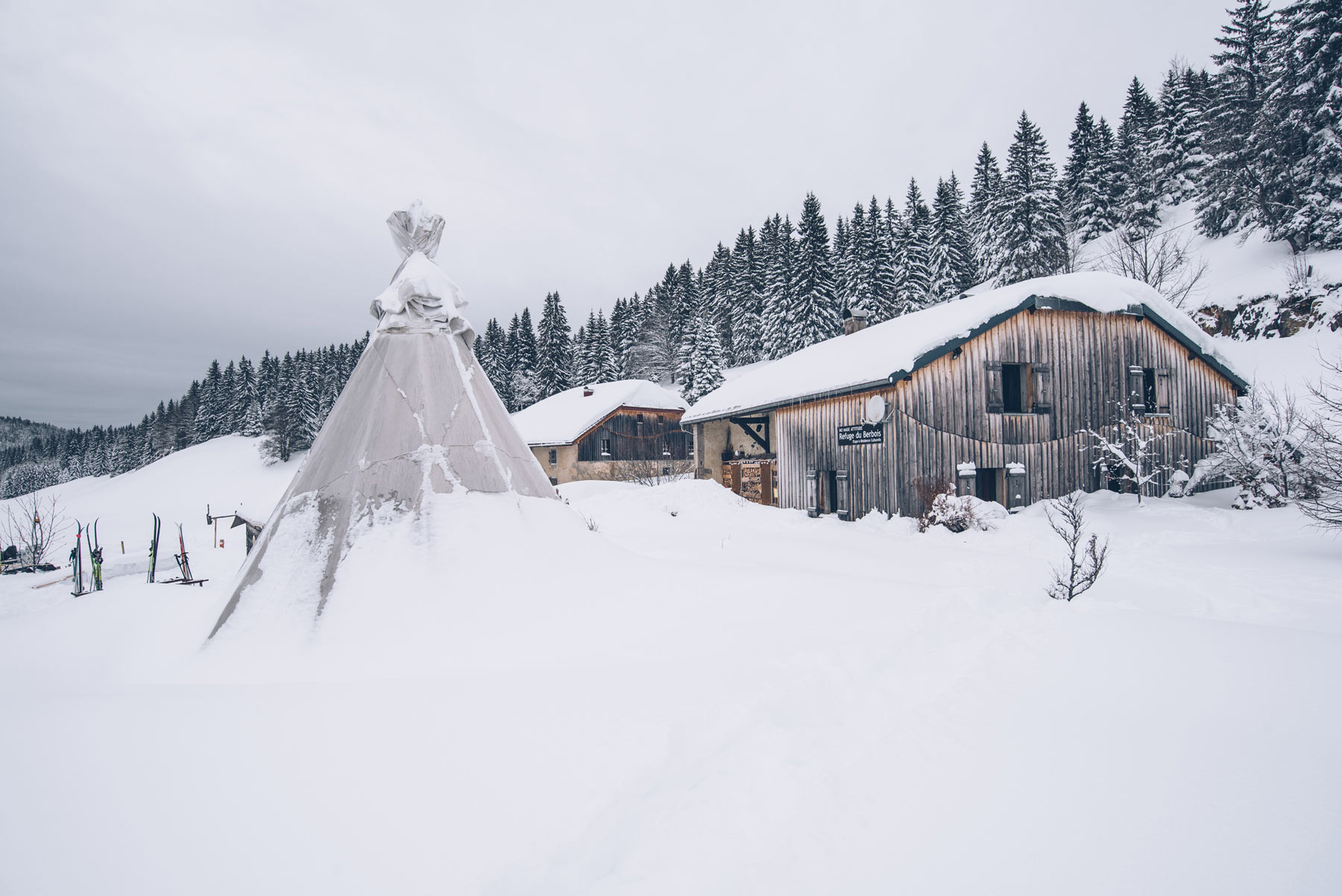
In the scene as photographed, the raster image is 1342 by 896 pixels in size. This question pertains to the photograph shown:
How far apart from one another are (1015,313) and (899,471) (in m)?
5.31

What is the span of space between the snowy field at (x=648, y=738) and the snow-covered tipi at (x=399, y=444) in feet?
1.14

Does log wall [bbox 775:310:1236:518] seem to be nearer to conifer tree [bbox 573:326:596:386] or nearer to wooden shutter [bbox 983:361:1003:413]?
wooden shutter [bbox 983:361:1003:413]

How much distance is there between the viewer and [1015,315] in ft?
50.3

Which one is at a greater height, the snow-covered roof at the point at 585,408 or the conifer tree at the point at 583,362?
the conifer tree at the point at 583,362

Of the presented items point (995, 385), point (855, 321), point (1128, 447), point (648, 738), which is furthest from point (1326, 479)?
point (855, 321)

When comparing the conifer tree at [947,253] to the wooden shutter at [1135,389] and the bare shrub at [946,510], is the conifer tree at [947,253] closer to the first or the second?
the wooden shutter at [1135,389]

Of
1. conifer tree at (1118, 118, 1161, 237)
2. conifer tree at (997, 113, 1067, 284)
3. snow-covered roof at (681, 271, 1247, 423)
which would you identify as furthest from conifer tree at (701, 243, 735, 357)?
snow-covered roof at (681, 271, 1247, 423)

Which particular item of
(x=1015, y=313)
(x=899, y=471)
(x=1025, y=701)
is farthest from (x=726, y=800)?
(x=1015, y=313)

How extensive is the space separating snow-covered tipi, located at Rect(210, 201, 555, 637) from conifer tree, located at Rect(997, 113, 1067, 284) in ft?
128

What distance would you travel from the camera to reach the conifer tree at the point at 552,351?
52.1m

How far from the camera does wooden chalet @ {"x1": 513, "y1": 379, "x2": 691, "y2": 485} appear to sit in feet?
111

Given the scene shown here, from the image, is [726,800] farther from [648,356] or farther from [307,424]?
[307,424]

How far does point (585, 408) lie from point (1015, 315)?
25.0 meters

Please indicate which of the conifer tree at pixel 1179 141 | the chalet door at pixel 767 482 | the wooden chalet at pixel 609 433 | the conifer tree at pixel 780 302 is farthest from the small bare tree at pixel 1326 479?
the conifer tree at pixel 1179 141
